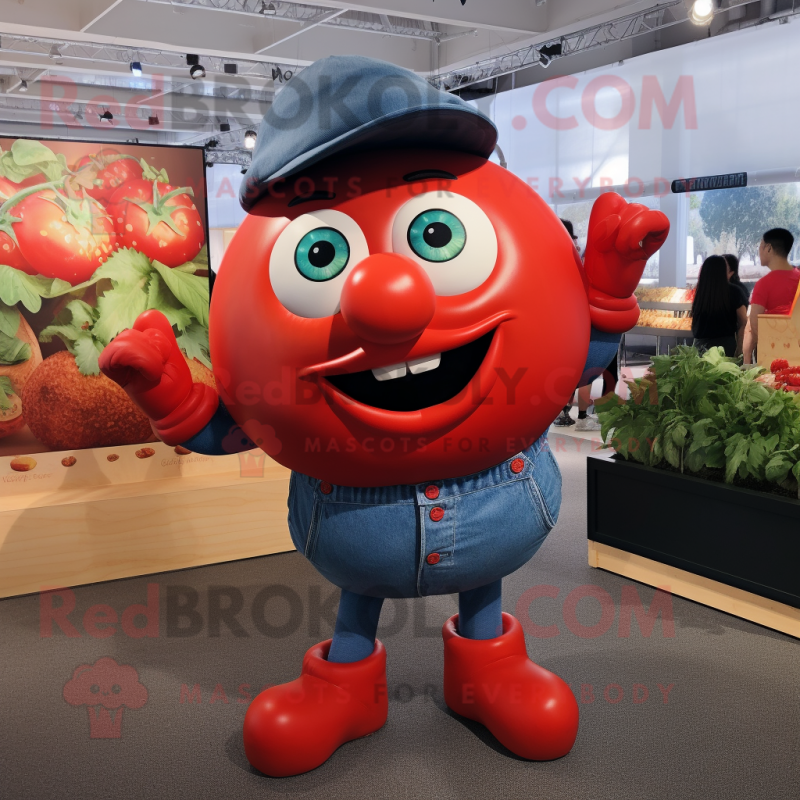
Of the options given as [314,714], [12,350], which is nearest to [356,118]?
[314,714]

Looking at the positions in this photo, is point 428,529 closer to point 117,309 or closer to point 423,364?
point 423,364

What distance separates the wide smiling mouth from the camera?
1.76m

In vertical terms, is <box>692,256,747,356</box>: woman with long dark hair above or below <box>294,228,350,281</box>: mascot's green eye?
below

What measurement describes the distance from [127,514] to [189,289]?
1.02 m

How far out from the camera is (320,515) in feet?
6.44

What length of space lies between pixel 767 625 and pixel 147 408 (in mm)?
2238

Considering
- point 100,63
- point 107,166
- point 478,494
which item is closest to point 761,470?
point 478,494

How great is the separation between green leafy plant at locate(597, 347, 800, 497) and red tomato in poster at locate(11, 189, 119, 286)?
226 centimetres

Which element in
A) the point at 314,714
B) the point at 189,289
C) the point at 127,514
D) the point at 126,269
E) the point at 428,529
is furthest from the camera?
the point at 189,289

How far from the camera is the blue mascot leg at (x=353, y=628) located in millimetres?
2203

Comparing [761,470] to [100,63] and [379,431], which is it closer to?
[379,431]

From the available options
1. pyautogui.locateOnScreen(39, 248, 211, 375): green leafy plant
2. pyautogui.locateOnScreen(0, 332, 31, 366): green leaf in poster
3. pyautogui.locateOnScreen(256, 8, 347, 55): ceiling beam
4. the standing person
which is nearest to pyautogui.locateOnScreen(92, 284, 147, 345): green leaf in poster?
pyautogui.locateOnScreen(39, 248, 211, 375): green leafy plant

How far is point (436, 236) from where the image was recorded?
1714 millimetres

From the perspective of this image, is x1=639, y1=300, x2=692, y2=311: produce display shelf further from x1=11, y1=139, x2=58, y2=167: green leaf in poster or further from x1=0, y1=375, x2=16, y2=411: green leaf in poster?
x1=0, y1=375, x2=16, y2=411: green leaf in poster
